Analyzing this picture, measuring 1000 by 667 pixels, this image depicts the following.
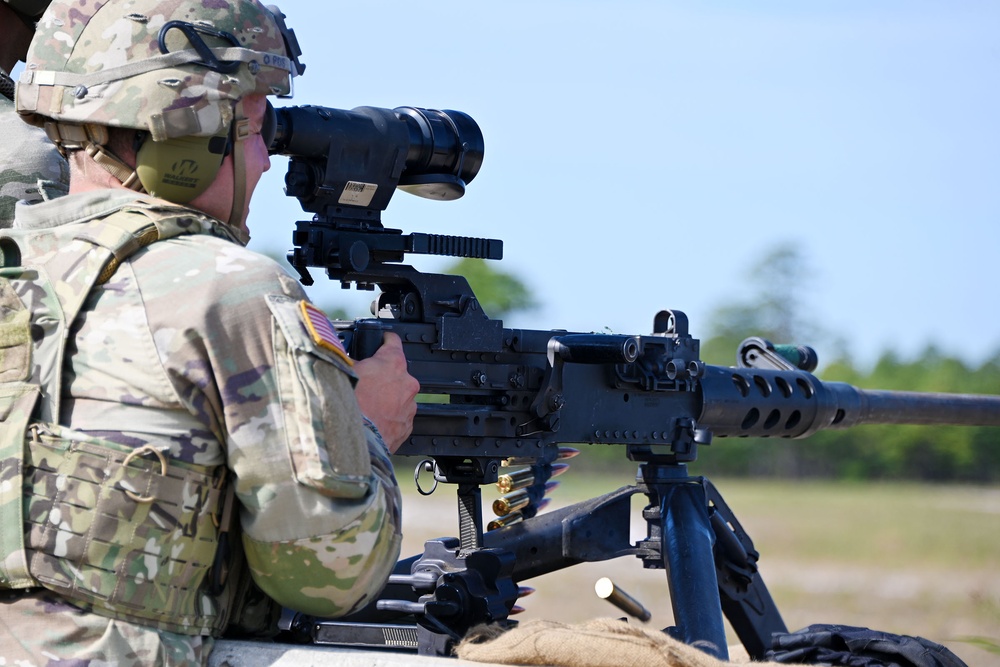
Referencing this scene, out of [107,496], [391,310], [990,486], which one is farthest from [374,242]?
[990,486]

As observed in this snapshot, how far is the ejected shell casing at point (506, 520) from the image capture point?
5.65 meters

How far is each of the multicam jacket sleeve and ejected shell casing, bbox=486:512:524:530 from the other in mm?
2866

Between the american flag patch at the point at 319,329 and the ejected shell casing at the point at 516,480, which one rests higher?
the american flag patch at the point at 319,329

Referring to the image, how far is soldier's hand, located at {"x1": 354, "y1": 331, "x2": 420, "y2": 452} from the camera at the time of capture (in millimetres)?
3277

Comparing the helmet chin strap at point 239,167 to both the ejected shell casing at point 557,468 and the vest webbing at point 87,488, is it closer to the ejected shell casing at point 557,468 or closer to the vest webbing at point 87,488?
the vest webbing at point 87,488

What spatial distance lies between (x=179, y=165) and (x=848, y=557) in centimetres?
2788

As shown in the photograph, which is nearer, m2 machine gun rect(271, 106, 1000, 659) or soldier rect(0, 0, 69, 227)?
soldier rect(0, 0, 69, 227)

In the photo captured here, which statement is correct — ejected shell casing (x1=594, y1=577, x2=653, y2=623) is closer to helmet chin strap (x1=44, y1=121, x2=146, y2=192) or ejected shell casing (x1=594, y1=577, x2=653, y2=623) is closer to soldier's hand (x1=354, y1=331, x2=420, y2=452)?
soldier's hand (x1=354, y1=331, x2=420, y2=452)

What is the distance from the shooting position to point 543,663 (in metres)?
3.09

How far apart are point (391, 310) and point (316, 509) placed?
2028 mm

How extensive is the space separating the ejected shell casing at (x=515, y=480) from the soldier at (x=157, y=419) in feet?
8.74

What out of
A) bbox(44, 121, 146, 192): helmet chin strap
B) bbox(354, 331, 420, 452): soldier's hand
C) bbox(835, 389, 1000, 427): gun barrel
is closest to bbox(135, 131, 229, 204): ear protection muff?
bbox(44, 121, 146, 192): helmet chin strap

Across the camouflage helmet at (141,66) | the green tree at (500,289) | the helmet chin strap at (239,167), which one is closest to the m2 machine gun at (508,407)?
the helmet chin strap at (239,167)

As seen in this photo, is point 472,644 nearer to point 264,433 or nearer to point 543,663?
point 543,663
